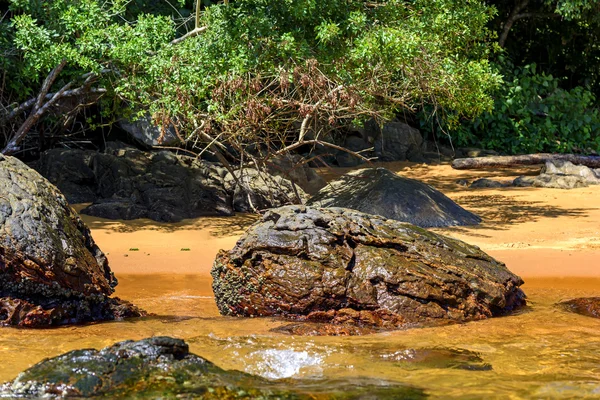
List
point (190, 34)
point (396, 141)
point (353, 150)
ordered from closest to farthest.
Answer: point (190, 34)
point (353, 150)
point (396, 141)

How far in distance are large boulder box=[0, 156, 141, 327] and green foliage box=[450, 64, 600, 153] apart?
12.3 m

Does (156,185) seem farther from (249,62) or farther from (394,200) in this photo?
(394,200)

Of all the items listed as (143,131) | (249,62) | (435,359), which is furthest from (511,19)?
(435,359)

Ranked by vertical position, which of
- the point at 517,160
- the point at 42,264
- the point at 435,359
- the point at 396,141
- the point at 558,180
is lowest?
the point at 435,359

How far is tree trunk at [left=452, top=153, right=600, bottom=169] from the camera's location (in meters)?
15.7

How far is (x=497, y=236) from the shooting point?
975 centimetres

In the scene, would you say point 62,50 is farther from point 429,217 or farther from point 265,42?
point 429,217

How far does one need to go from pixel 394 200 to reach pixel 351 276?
439 centimetres

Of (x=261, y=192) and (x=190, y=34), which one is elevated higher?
(x=190, y=34)

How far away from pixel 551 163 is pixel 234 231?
690 cm

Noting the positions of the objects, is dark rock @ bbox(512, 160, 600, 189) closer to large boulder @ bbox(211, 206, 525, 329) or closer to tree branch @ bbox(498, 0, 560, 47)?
tree branch @ bbox(498, 0, 560, 47)

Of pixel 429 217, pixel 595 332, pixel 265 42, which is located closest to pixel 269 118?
pixel 265 42

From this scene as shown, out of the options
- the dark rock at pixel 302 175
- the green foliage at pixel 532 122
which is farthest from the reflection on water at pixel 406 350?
the green foliage at pixel 532 122

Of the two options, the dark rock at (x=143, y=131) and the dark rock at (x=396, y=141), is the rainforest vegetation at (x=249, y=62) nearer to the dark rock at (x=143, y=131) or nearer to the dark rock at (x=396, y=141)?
the dark rock at (x=143, y=131)
